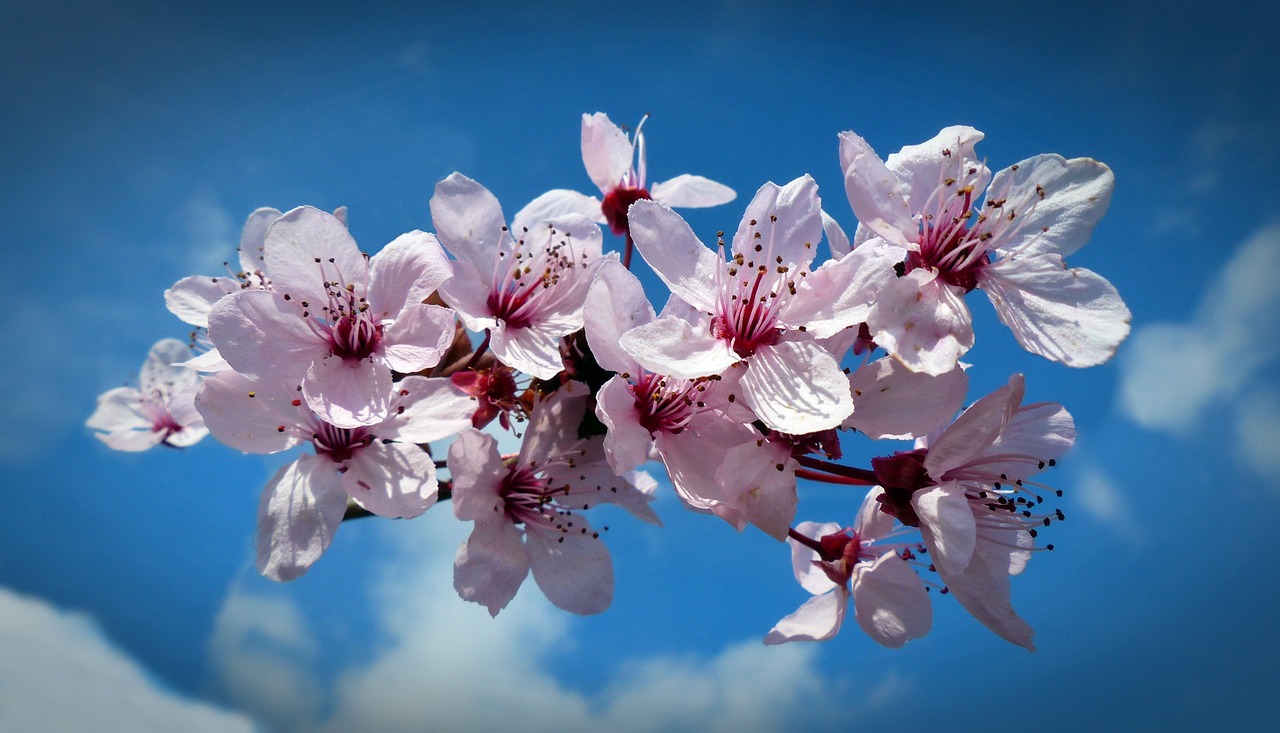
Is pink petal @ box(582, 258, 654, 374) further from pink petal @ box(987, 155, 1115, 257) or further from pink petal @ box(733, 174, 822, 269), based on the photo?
pink petal @ box(987, 155, 1115, 257)

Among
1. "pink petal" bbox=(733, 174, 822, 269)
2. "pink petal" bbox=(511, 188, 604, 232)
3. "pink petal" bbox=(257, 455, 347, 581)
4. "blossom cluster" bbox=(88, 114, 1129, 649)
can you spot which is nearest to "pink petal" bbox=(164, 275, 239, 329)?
"blossom cluster" bbox=(88, 114, 1129, 649)

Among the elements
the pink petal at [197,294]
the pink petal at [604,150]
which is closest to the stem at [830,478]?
the pink petal at [604,150]

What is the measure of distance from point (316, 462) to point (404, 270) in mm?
422

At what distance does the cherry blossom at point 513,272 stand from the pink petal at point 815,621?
825 millimetres

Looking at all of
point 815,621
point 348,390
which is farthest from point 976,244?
point 348,390

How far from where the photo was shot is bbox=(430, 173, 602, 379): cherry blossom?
151cm

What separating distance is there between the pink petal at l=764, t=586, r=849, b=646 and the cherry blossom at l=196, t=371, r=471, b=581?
0.86 metres

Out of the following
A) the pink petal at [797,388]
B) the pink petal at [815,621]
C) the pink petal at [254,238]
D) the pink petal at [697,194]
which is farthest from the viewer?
the pink petal at [697,194]

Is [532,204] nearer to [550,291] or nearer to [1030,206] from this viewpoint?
[550,291]

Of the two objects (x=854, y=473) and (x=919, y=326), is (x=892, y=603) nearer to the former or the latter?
(x=854, y=473)

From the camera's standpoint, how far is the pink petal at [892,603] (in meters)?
1.60

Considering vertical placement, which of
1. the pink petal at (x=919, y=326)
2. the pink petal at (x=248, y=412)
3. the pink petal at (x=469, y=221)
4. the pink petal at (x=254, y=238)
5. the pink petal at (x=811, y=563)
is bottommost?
the pink petal at (x=811, y=563)

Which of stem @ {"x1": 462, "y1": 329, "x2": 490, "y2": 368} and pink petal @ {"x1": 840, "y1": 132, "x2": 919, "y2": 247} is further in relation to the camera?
stem @ {"x1": 462, "y1": 329, "x2": 490, "y2": 368}

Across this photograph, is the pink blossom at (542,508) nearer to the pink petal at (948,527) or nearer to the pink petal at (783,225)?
the pink petal at (783,225)
